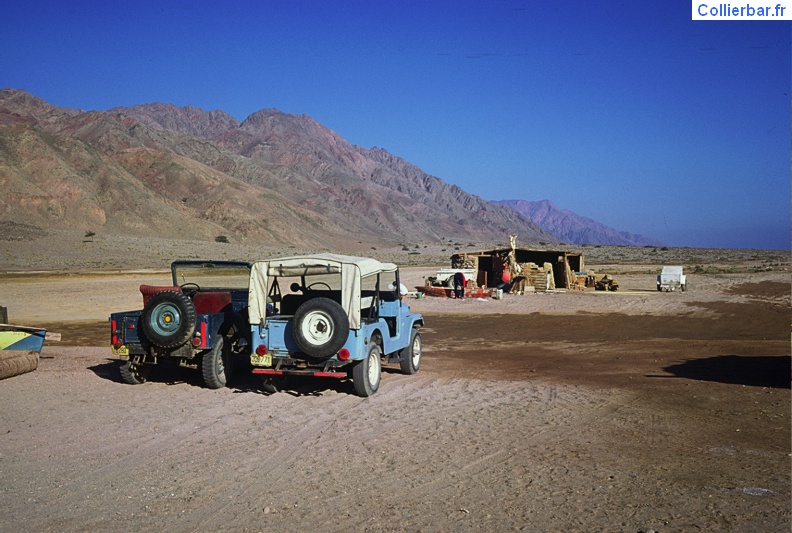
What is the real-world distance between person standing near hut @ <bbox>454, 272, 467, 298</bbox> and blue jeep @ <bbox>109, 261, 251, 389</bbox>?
19111 mm

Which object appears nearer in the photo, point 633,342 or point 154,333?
point 154,333

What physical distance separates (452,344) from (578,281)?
1993 cm

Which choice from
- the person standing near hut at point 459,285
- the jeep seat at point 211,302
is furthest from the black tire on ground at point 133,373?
the person standing near hut at point 459,285

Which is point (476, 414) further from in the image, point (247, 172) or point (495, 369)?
point (247, 172)

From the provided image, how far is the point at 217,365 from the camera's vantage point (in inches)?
444

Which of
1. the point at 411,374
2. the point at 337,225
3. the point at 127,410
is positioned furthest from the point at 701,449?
the point at 337,225

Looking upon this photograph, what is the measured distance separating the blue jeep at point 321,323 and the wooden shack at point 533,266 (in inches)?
907

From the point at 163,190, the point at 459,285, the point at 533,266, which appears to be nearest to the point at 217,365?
the point at 459,285

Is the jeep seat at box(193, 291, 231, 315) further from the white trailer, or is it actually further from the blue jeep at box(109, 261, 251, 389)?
the white trailer

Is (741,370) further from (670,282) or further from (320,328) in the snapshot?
(670,282)

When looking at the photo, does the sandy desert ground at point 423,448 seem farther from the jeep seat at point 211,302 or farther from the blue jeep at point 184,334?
the jeep seat at point 211,302

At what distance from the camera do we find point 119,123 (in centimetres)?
14800

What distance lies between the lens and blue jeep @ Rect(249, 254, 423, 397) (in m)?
10.1

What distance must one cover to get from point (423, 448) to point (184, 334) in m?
4.65
